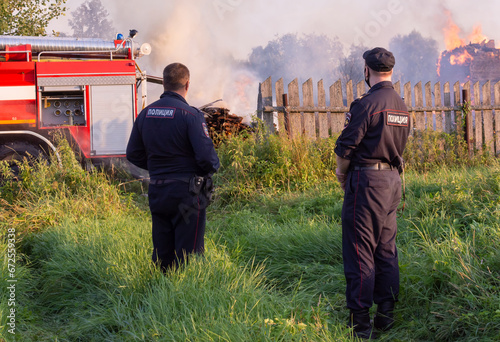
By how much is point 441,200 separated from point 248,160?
3.43 m

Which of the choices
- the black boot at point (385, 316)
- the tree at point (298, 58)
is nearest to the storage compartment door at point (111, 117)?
the black boot at point (385, 316)

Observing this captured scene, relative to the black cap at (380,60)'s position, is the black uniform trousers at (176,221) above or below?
below

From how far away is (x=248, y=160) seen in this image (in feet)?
25.4

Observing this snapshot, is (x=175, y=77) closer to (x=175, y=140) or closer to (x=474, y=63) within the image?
(x=175, y=140)

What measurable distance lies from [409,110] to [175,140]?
7.88 meters

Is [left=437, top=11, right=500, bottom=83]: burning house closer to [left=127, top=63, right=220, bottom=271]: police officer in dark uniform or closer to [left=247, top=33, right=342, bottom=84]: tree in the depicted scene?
[left=247, top=33, right=342, bottom=84]: tree

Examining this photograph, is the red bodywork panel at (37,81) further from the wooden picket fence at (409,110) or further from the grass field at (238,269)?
the wooden picket fence at (409,110)

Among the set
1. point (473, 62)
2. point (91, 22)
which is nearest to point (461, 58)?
point (473, 62)

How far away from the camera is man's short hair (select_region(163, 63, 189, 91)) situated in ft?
11.8

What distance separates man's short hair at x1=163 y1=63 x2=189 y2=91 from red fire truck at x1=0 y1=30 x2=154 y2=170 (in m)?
5.50

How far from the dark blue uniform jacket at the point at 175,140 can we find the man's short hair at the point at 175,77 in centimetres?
6

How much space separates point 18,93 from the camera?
842 cm

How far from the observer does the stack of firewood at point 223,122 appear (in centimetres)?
1088

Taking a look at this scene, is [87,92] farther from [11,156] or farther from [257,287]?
[257,287]
